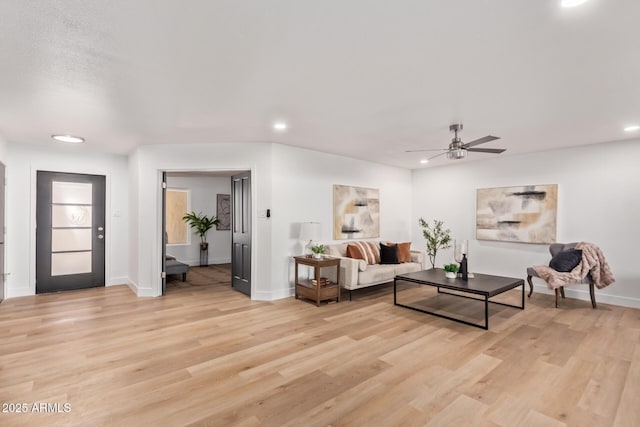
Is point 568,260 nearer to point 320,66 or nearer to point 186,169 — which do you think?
point 320,66

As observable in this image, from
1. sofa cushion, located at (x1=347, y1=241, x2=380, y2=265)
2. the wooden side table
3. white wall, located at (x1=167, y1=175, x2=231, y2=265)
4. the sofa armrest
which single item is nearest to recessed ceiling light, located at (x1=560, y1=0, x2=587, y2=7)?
the wooden side table

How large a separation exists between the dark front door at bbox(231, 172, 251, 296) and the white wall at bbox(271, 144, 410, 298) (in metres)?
0.50

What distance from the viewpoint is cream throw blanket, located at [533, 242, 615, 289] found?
4.40 metres

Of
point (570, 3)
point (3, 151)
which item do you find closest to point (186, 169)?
point (3, 151)

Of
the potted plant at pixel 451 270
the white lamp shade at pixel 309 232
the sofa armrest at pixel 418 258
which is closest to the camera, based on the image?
the potted plant at pixel 451 270

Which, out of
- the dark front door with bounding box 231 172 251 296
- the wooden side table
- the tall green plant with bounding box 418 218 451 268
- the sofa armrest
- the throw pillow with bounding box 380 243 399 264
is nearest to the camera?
the wooden side table

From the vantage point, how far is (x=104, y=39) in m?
2.07

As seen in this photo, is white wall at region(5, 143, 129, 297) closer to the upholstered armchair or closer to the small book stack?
the small book stack

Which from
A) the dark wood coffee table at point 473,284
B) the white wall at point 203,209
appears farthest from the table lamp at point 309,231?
the white wall at point 203,209

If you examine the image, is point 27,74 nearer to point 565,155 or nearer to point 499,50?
point 499,50

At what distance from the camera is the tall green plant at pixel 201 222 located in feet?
26.8

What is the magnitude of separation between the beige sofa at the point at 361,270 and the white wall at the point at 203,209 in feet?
14.4

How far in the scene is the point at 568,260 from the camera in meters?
4.51

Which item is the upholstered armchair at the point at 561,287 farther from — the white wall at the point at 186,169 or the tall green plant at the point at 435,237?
the white wall at the point at 186,169
